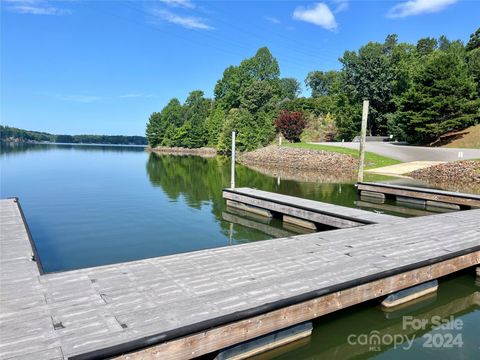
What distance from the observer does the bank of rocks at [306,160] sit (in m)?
32.3

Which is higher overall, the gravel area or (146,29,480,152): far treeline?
(146,29,480,152): far treeline

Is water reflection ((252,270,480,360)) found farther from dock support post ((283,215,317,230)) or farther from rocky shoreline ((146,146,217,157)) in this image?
rocky shoreline ((146,146,217,157))

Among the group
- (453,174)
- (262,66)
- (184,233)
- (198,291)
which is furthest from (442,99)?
(262,66)

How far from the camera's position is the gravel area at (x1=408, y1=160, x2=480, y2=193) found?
22266mm

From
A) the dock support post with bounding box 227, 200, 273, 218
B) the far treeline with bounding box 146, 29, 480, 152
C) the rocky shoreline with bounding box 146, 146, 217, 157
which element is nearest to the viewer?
the dock support post with bounding box 227, 200, 273, 218

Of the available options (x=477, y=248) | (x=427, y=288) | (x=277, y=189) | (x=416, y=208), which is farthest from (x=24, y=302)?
(x=277, y=189)

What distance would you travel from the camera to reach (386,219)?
9234 millimetres

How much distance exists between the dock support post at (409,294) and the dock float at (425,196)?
29.0 ft

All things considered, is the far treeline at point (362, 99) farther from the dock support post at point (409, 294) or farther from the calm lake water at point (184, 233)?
the dock support post at point (409, 294)

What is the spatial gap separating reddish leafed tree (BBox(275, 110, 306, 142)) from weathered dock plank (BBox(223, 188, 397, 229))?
3724 centimetres

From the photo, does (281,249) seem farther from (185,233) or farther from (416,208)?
(416,208)

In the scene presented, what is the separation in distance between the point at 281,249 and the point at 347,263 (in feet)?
3.95

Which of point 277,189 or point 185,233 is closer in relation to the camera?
point 185,233

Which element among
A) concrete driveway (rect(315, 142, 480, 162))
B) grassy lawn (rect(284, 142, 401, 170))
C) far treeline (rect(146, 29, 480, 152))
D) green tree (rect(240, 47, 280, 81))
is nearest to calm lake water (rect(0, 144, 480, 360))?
grassy lawn (rect(284, 142, 401, 170))
